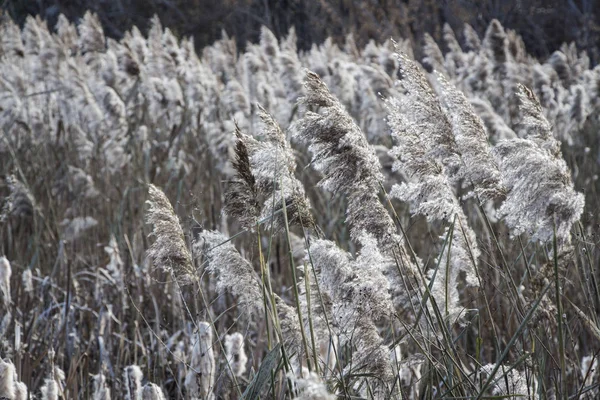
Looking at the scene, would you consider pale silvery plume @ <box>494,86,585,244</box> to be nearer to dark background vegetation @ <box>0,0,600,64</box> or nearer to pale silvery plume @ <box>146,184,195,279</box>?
pale silvery plume @ <box>146,184,195,279</box>

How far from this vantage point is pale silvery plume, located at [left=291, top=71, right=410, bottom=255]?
150 centimetres

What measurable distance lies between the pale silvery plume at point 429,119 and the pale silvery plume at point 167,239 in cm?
49

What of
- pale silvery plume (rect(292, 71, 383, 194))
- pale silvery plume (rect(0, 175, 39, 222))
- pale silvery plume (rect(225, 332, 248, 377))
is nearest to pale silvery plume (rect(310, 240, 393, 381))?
pale silvery plume (rect(292, 71, 383, 194))

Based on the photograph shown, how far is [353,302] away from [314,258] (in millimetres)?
103

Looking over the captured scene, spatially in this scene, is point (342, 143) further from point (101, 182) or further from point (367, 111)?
point (367, 111)

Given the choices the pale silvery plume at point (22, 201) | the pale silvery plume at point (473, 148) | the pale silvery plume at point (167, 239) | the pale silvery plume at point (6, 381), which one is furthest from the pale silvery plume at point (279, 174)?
the pale silvery plume at point (22, 201)

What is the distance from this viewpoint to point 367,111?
6.01m

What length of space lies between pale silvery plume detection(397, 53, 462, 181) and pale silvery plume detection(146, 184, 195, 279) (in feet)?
1.60

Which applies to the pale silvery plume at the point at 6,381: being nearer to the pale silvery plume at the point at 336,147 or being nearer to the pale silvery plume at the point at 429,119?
the pale silvery plume at the point at 336,147

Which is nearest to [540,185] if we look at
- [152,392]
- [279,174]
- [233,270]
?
[279,174]

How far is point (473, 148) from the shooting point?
1602 mm

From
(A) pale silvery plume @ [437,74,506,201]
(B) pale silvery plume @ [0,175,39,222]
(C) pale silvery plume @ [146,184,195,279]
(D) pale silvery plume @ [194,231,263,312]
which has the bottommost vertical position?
(D) pale silvery plume @ [194,231,263,312]

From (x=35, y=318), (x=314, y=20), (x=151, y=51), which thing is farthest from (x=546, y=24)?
(x=35, y=318)

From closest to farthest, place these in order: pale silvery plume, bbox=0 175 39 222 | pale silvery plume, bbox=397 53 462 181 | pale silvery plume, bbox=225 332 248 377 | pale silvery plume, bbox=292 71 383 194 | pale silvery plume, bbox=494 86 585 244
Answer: pale silvery plume, bbox=494 86 585 244 < pale silvery plume, bbox=292 71 383 194 < pale silvery plume, bbox=397 53 462 181 < pale silvery plume, bbox=225 332 248 377 < pale silvery plume, bbox=0 175 39 222
